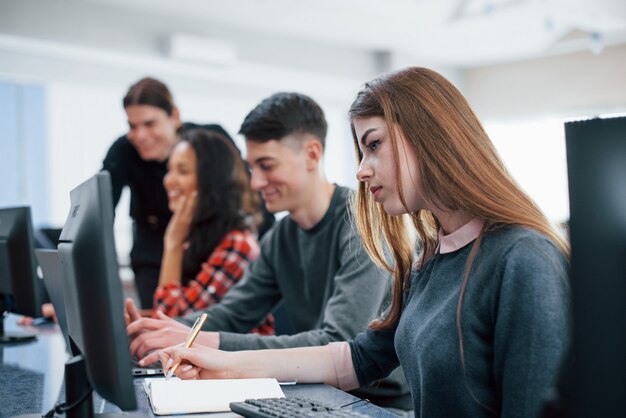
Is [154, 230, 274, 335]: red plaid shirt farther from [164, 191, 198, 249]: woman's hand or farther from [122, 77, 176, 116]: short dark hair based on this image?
[122, 77, 176, 116]: short dark hair

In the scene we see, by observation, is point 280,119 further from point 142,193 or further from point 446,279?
point 142,193

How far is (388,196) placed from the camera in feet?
3.89

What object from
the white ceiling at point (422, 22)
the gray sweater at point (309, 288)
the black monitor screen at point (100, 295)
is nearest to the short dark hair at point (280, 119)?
the gray sweater at point (309, 288)

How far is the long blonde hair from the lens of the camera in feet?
3.45

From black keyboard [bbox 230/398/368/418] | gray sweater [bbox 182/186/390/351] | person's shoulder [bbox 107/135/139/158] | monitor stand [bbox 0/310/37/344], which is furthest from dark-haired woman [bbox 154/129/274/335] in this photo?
black keyboard [bbox 230/398/368/418]

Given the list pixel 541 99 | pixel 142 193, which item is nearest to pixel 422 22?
pixel 541 99

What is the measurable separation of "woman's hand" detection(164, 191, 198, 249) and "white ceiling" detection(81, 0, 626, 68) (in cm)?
293

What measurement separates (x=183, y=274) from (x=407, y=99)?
1.30 metres

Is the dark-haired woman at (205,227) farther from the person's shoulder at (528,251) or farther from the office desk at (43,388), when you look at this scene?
the person's shoulder at (528,251)

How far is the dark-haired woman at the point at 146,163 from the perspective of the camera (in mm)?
2707

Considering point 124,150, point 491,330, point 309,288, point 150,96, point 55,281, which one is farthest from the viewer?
point 124,150

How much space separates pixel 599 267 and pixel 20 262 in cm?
160

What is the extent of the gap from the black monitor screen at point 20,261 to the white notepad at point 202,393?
764 mm

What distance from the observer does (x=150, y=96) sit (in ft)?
9.13
